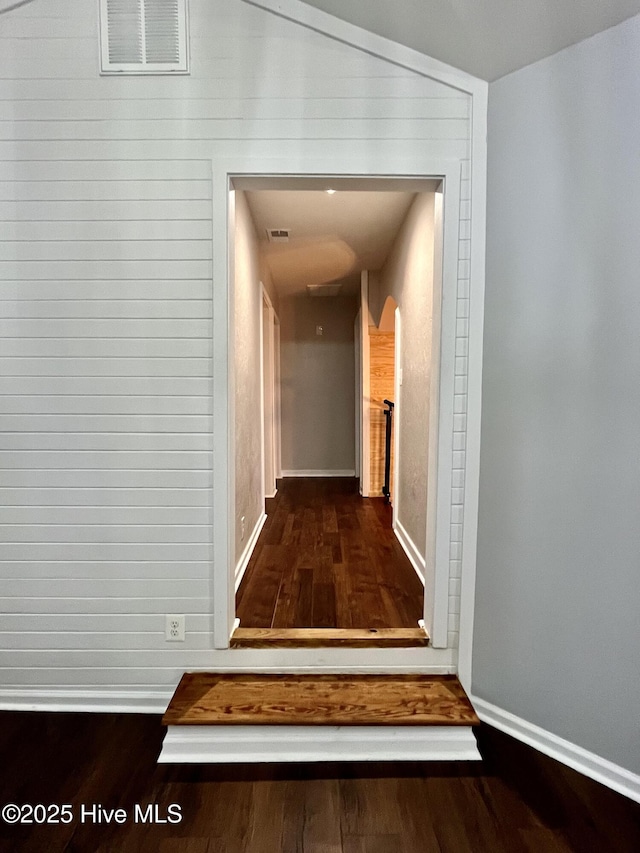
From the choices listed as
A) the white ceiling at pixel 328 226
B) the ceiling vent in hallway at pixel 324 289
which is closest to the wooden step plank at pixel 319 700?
the white ceiling at pixel 328 226

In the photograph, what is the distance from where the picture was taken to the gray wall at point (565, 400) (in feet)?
4.92

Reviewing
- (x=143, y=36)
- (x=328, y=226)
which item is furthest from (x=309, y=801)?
(x=328, y=226)

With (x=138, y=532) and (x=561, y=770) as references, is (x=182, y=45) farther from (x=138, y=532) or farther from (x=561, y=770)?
(x=561, y=770)

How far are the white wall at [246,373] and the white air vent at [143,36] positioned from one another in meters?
0.60

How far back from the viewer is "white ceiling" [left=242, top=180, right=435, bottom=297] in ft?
9.07

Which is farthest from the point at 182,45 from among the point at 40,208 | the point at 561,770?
the point at 561,770

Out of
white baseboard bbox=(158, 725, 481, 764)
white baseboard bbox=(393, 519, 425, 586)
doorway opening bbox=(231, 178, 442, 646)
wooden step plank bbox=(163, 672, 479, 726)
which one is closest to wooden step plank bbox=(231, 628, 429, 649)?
doorway opening bbox=(231, 178, 442, 646)

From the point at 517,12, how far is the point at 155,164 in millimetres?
1398

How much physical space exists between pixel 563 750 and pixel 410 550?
57.9 inches

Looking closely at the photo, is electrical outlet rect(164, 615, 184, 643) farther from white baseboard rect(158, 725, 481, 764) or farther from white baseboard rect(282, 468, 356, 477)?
white baseboard rect(282, 468, 356, 477)

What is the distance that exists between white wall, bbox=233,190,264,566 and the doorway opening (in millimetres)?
15

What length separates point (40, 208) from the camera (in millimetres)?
1788

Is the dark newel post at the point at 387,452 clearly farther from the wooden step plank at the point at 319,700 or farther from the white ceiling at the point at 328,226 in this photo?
the wooden step plank at the point at 319,700

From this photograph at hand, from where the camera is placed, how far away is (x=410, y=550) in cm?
306
